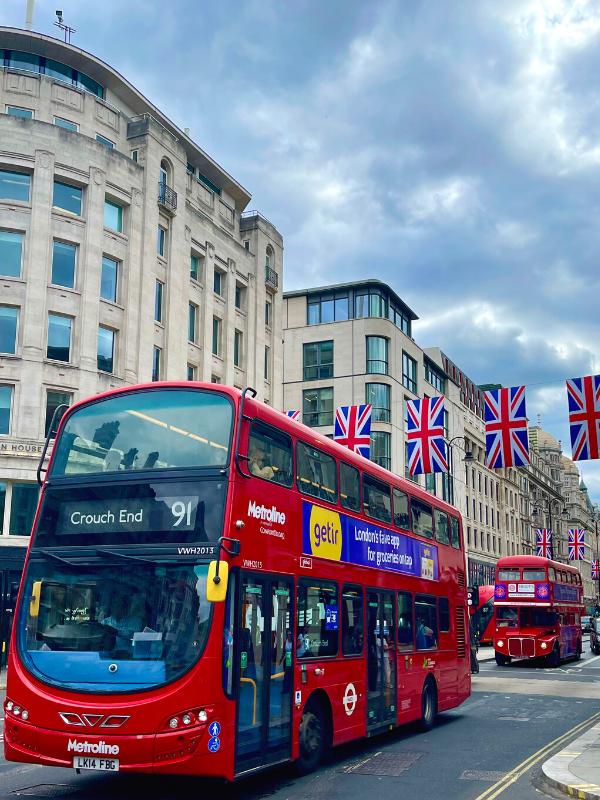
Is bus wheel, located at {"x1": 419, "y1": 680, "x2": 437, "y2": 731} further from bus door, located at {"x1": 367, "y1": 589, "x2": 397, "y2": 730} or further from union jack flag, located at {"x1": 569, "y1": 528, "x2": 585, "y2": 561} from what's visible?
Result: union jack flag, located at {"x1": 569, "y1": 528, "x2": 585, "y2": 561}

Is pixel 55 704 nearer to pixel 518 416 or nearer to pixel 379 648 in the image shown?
pixel 379 648

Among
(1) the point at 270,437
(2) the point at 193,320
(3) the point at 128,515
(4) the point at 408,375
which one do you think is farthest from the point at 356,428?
(4) the point at 408,375

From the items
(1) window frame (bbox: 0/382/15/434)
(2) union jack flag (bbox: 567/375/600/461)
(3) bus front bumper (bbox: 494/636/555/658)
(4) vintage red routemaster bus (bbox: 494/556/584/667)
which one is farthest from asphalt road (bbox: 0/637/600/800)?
(1) window frame (bbox: 0/382/15/434)

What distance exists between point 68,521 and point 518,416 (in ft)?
66.5

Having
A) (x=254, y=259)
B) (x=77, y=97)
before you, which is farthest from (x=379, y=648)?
(x=254, y=259)

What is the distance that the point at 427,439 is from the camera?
31.8 m

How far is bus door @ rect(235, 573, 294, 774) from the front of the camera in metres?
9.71

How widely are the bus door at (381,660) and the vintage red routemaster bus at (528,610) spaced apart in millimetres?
21404

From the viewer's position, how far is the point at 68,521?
10.0 m

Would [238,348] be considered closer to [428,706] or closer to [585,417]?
[585,417]

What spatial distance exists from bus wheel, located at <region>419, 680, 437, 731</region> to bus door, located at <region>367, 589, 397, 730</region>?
178cm

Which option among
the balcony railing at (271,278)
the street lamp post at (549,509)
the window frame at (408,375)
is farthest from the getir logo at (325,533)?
the street lamp post at (549,509)

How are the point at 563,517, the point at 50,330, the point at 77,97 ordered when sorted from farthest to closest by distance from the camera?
the point at 563,517 < the point at 77,97 < the point at 50,330

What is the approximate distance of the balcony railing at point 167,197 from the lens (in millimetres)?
39125
